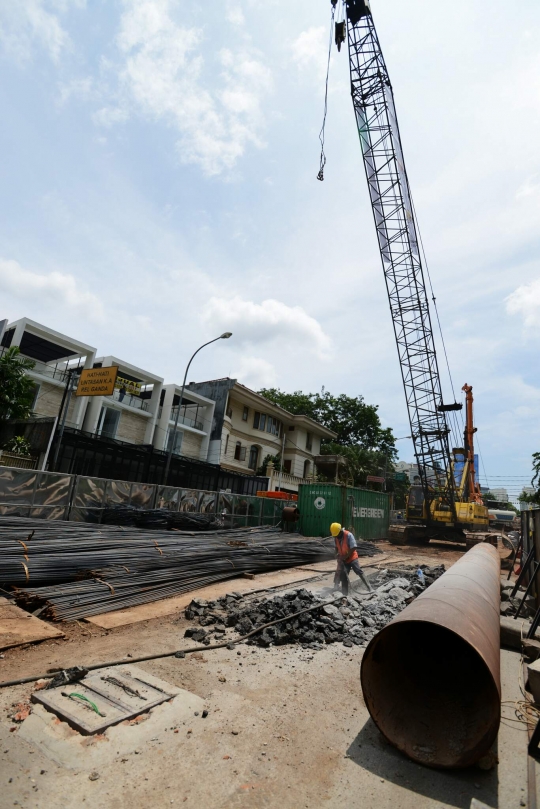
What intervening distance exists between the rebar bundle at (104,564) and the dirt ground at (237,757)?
7.07 feet

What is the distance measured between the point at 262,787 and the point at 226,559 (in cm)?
795

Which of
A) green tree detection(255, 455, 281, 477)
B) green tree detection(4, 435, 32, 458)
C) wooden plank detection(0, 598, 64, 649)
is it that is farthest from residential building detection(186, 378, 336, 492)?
wooden plank detection(0, 598, 64, 649)

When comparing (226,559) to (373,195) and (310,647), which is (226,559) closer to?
(310,647)

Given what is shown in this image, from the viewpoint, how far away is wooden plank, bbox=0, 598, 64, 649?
5180 mm

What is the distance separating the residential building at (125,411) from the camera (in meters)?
25.7

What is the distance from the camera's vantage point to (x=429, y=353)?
77.7ft

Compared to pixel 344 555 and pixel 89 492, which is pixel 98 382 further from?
pixel 344 555

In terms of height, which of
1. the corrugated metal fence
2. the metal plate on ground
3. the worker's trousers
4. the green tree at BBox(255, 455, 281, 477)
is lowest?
the metal plate on ground

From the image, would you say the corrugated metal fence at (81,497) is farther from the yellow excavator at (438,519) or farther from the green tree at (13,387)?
the yellow excavator at (438,519)

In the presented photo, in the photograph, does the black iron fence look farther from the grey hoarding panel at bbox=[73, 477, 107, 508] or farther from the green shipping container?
the green shipping container

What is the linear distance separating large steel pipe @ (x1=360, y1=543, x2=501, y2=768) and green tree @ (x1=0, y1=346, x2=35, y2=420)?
19.1m

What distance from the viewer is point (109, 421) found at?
2761cm

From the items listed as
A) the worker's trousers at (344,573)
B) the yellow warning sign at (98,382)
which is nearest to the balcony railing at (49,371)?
the yellow warning sign at (98,382)

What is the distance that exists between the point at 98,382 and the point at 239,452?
14761 mm
